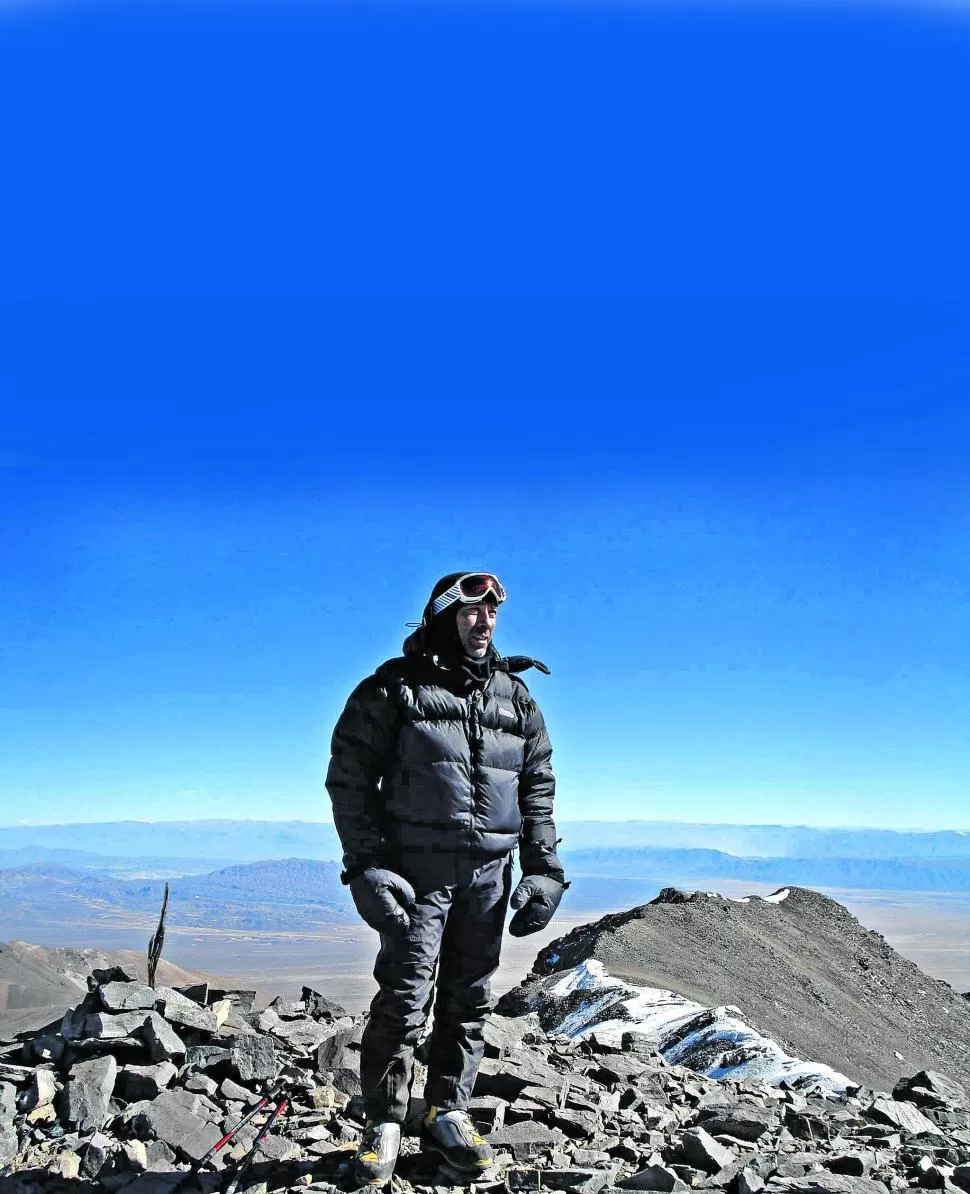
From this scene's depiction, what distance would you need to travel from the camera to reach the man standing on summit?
534cm

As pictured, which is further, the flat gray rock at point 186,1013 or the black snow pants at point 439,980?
the flat gray rock at point 186,1013

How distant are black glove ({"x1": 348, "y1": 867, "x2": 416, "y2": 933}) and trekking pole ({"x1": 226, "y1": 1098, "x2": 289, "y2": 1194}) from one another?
1.57 m

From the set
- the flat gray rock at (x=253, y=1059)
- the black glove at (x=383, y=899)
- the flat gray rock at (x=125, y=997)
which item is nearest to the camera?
the black glove at (x=383, y=899)

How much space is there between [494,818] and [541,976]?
37.0 ft

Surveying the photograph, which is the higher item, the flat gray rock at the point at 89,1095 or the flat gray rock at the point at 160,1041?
the flat gray rock at the point at 160,1041

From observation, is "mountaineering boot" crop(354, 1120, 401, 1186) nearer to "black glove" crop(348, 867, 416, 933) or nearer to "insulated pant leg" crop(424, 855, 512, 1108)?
"insulated pant leg" crop(424, 855, 512, 1108)

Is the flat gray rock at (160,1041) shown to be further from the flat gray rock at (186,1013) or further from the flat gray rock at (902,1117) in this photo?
the flat gray rock at (902,1117)

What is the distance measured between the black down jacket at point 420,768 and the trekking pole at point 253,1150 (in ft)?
5.77

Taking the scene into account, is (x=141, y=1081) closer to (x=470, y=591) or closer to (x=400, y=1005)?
(x=400, y=1005)

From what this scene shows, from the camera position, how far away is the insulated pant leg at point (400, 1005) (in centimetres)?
531

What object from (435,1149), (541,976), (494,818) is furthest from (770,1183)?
(541,976)

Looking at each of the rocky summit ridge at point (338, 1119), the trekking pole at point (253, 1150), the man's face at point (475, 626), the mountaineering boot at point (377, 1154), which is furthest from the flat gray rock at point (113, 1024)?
the man's face at point (475, 626)

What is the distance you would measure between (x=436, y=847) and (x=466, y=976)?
0.78m

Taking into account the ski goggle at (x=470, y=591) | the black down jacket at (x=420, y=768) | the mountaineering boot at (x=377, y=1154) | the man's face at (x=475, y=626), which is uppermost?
the ski goggle at (x=470, y=591)
